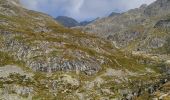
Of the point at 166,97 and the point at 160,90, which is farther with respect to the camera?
the point at 160,90

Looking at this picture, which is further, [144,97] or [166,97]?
[144,97]

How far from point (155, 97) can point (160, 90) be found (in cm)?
856

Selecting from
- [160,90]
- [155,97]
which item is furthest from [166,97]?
[160,90]

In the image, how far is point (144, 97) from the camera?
112m

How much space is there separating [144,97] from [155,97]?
892cm

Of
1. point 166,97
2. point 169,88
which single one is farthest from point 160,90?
point 166,97

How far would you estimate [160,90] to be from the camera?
366 ft

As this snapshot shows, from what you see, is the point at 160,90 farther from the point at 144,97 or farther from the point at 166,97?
the point at 166,97

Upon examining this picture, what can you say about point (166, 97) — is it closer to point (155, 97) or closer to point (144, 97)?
point (155, 97)

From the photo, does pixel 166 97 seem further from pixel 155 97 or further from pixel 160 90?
pixel 160 90

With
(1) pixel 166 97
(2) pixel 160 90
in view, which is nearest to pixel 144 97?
(2) pixel 160 90

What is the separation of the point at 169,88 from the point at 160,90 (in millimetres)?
3080

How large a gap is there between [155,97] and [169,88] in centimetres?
820

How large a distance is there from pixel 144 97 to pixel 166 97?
46.3 ft
